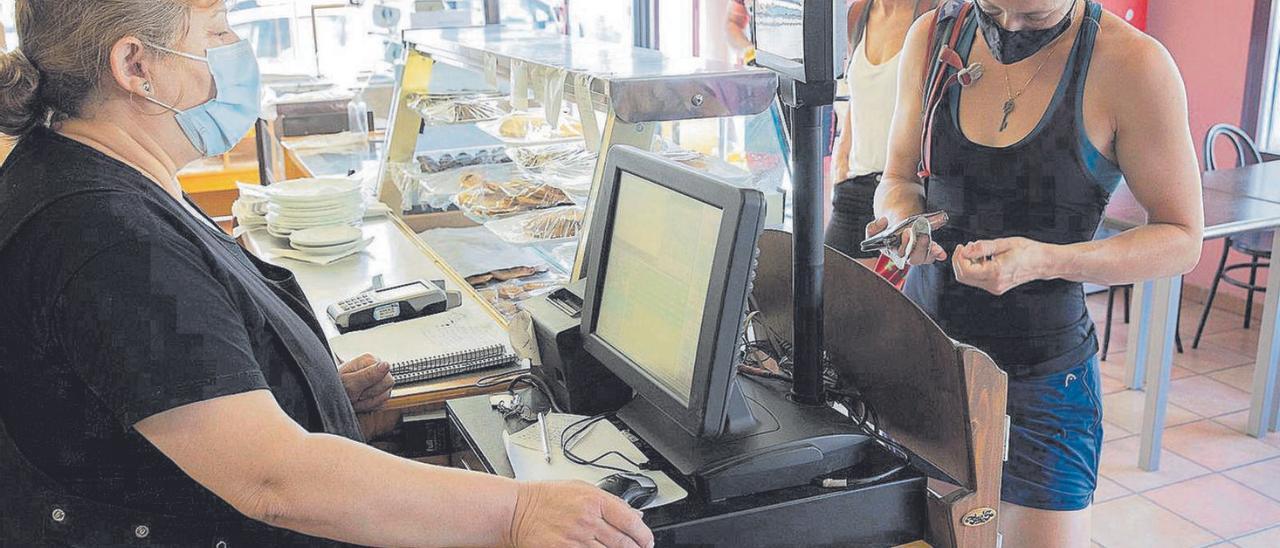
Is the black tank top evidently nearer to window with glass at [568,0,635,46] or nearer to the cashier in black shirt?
the cashier in black shirt

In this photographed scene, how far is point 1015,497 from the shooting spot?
5.78 ft

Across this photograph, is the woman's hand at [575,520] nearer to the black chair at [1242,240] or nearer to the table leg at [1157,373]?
the table leg at [1157,373]

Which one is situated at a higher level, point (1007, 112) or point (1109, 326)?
point (1007, 112)

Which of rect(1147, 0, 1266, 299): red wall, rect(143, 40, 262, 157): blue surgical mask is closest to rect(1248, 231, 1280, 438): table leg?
rect(1147, 0, 1266, 299): red wall

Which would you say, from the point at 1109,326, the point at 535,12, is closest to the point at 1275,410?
the point at 1109,326

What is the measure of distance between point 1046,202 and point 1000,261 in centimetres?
22

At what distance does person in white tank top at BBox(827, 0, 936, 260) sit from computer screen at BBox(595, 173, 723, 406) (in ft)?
5.36

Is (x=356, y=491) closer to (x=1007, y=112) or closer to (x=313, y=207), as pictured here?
(x=1007, y=112)

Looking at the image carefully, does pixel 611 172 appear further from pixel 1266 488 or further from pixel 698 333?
pixel 1266 488

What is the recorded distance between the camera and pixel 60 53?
4.18 feet

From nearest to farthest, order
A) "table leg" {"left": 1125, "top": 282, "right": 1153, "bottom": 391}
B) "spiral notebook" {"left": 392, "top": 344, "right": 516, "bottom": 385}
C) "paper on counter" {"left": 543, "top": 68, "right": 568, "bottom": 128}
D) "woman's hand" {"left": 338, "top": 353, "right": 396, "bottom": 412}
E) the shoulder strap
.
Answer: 1. "woman's hand" {"left": 338, "top": 353, "right": 396, "bottom": 412}
2. "spiral notebook" {"left": 392, "top": 344, "right": 516, "bottom": 385}
3. "paper on counter" {"left": 543, "top": 68, "right": 568, "bottom": 128}
4. the shoulder strap
5. "table leg" {"left": 1125, "top": 282, "right": 1153, "bottom": 391}

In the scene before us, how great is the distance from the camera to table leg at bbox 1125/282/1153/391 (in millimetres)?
4031

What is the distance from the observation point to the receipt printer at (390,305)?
2.16m

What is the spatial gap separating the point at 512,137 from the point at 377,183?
724mm
